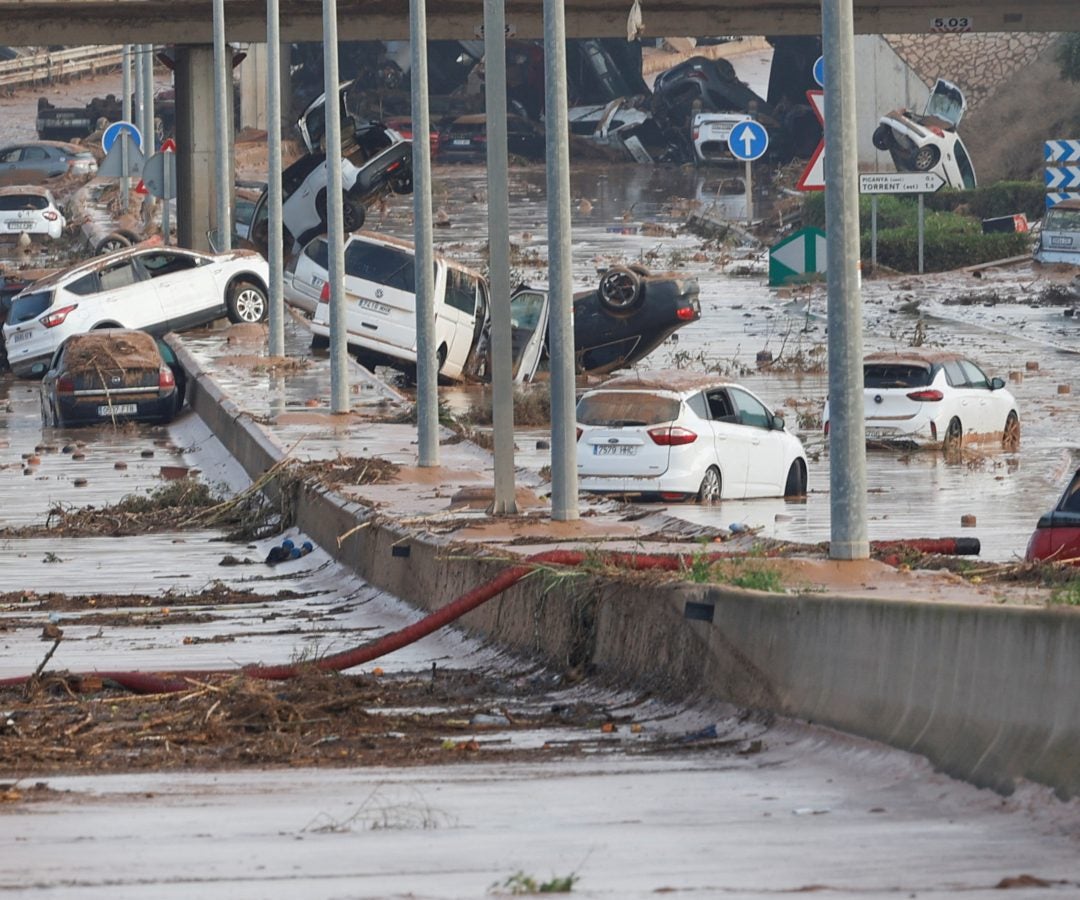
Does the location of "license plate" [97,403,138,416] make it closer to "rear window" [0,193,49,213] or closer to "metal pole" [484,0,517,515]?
"metal pole" [484,0,517,515]

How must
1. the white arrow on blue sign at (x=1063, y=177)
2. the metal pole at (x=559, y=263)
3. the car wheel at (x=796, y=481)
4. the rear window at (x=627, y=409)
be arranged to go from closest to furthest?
the metal pole at (x=559, y=263) → the rear window at (x=627, y=409) → the car wheel at (x=796, y=481) → the white arrow on blue sign at (x=1063, y=177)

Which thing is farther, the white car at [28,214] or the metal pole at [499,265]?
the white car at [28,214]

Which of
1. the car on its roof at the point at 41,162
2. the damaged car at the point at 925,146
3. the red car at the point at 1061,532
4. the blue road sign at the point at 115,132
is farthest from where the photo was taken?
the car on its roof at the point at 41,162

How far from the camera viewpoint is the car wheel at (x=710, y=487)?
2217 centimetres

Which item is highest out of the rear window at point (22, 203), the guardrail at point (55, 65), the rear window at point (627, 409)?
the guardrail at point (55, 65)

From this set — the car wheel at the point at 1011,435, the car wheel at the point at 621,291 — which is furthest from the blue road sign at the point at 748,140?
the car wheel at the point at 1011,435

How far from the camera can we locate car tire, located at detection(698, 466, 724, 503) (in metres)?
22.2

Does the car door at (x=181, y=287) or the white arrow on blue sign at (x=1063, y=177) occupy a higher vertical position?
the white arrow on blue sign at (x=1063, y=177)

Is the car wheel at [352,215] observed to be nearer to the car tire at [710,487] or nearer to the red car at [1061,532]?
the car tire at [710,487]

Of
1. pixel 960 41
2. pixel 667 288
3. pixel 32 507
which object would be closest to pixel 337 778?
pixel 32 507

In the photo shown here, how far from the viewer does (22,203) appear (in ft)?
201

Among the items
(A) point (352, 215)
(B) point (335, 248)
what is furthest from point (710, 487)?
(A) point (352, 215)

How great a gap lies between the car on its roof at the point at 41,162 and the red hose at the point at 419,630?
63.3 metres

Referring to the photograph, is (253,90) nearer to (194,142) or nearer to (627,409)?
(194,142)
